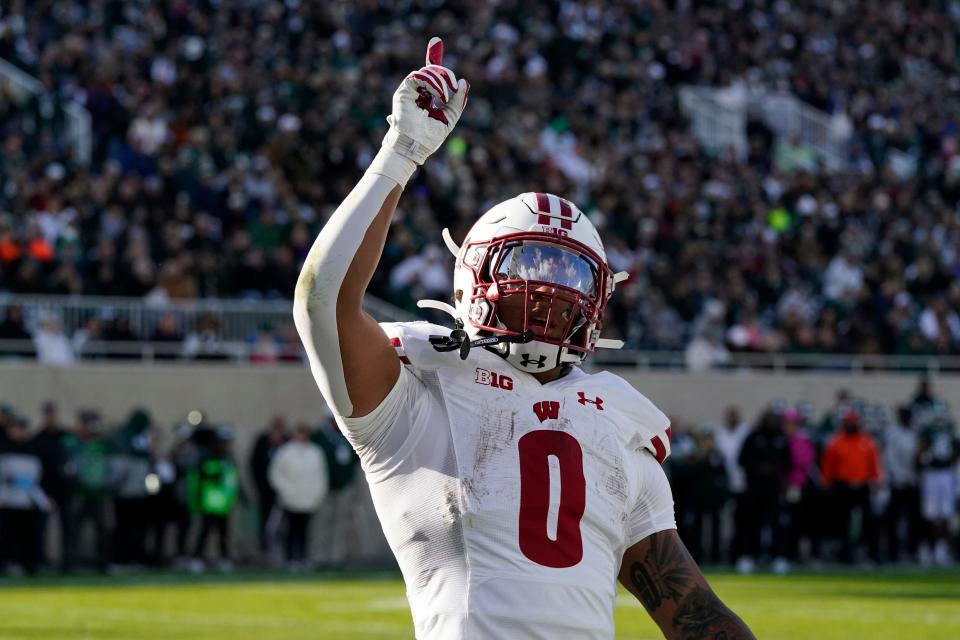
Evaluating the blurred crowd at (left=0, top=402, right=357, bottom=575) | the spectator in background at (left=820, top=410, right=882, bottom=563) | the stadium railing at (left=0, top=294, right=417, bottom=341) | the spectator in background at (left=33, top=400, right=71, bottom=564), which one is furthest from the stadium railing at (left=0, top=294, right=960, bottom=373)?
the spectator in background at (left=820, top=410, right=882, bottom=563)

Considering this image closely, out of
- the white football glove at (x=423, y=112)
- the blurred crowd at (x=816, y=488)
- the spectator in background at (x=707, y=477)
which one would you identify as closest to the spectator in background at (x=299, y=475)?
the blurred crowd at (x=816, y=488)

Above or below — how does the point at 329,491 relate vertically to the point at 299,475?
below

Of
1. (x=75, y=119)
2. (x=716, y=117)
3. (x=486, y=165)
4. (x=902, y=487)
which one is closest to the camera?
(x=902, y=487)

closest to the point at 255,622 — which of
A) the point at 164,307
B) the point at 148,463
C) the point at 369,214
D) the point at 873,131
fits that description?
the point at 148,463

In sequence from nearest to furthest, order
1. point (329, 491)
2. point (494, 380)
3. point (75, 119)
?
1. point (494, 380)
2. point (329, 491)
3. point (75, 119)

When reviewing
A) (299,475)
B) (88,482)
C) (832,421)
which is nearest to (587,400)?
(88,482)

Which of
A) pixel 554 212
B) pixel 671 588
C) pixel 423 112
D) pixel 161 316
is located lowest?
pixel 671 588

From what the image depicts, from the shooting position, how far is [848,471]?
16.8 metres

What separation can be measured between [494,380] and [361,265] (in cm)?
45

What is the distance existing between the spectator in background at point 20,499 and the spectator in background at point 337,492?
102 inches

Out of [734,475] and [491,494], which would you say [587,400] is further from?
[734,475]

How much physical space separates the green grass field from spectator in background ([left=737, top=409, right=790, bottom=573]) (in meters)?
1.26

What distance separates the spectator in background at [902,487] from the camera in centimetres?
1750

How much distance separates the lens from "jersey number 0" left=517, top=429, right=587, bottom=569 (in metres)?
3.33
